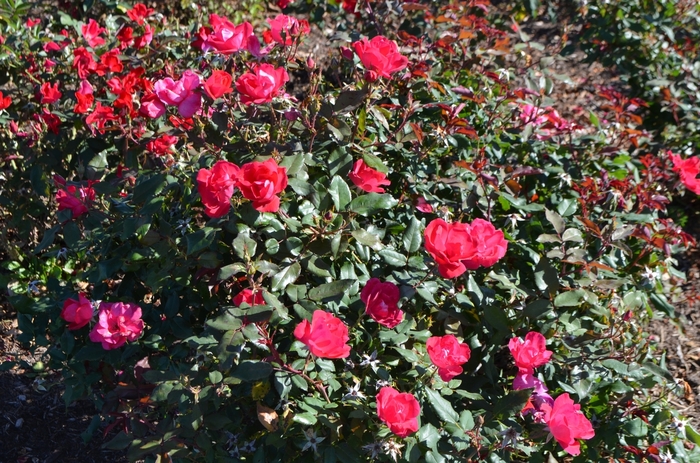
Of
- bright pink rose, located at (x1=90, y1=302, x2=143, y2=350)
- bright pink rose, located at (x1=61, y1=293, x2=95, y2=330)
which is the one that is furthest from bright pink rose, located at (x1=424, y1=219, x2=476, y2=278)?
bright pink rose, located at (x1=61, y1=293, x2=95, y2=330)

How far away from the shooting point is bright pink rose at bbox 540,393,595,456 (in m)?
1.78

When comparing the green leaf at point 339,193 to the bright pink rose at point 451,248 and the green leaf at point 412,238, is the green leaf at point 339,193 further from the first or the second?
the bright pink rose at point 451,248

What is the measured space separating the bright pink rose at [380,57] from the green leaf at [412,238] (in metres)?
0.44

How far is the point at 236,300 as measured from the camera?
1923 mm

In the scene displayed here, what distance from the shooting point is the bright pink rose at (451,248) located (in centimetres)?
173

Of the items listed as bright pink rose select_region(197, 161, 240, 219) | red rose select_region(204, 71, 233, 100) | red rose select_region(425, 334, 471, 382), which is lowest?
red rose select_region(425, 334, 471, 382)

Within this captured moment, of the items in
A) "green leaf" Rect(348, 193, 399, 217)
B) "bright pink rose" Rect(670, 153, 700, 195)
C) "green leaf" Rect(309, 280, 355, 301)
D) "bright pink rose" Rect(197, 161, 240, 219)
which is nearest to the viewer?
"bright pink rose" Rect(197, 161, 240, 219)

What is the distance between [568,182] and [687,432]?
3.21 feet

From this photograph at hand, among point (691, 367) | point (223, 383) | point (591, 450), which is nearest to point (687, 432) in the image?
point (591, 450)

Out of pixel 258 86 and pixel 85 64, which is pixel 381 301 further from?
pixel 85 64

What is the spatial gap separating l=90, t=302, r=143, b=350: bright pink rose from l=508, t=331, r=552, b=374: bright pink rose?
41.8 inches

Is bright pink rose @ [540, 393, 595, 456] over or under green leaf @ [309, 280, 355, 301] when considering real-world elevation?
under

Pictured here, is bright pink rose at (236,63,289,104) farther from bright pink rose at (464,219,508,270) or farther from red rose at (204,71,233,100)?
bright pink rose at (464,219,508,270)

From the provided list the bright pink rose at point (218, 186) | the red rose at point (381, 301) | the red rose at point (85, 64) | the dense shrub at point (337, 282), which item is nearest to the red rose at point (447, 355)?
the dense shrub at point (337, 282)
